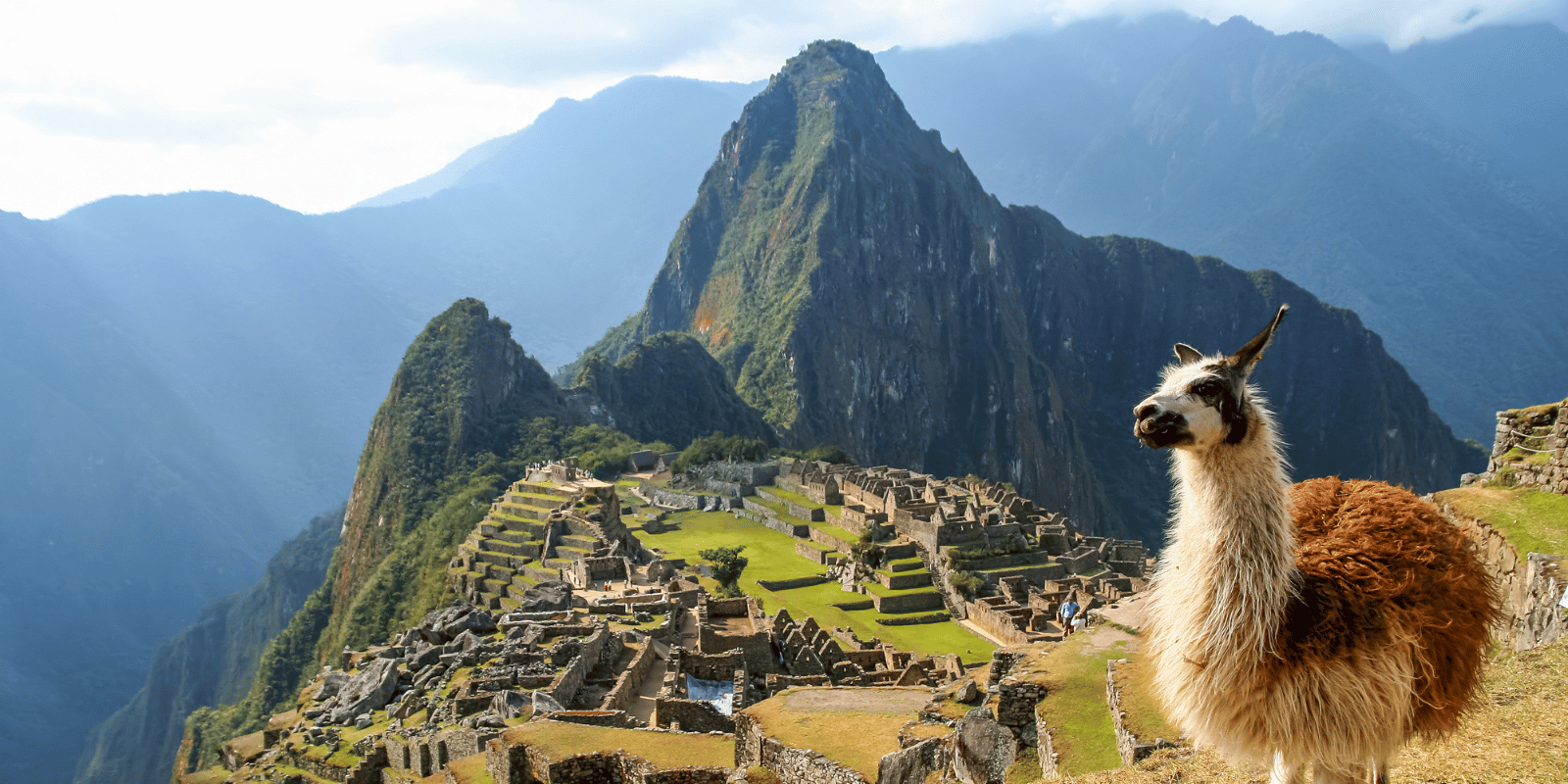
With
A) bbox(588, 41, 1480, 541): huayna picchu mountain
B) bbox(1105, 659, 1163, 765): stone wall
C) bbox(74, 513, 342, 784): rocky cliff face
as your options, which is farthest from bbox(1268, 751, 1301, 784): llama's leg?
bbox(588, 41, 1480, 541): huayna picchu mountain

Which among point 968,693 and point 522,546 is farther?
point 522,546

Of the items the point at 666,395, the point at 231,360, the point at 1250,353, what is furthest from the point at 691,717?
the point at 231,360

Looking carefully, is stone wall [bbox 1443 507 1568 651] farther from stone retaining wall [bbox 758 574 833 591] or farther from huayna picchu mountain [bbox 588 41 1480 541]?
huayna picchu mountain [bbox 588 41 1480 541]

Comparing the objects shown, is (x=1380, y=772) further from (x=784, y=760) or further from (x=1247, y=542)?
(x=784, y=760)

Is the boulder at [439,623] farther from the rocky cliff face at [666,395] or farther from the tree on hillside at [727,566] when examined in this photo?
the rocky cliff face at [666,395]

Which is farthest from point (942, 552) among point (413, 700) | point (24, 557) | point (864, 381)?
point (24, 557)
